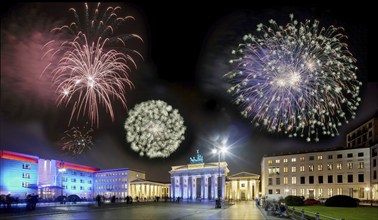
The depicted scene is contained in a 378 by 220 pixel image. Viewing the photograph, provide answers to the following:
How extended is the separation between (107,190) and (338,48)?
5033 inches

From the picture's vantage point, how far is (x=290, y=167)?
113 metres

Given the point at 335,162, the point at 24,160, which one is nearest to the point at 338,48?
the point at 335,162

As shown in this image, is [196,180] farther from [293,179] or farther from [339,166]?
[339,166]

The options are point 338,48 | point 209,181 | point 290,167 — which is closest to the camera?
point 338,48

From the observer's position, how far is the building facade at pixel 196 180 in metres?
150

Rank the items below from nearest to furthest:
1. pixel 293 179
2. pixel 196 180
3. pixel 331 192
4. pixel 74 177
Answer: pixel 331 192 < pixel 293 179 < pixel 74 177 < pixel 196 180

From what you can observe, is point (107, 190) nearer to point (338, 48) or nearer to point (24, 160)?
point (24, 160)

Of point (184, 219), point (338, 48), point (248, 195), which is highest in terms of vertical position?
point (338, 48)

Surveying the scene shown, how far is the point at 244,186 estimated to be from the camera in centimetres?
14688

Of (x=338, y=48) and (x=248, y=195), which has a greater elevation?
(x=338, y=48)

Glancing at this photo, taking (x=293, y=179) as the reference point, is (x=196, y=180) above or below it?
below

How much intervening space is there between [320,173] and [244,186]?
45148 mm

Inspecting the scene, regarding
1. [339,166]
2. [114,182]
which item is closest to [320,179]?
[339,166]

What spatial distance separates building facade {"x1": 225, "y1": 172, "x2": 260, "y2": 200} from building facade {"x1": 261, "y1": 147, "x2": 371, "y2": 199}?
890 inches
